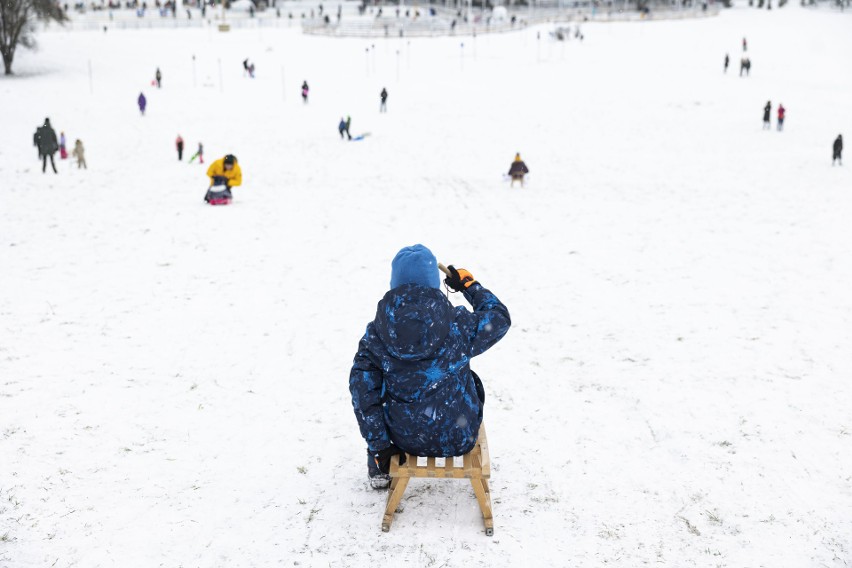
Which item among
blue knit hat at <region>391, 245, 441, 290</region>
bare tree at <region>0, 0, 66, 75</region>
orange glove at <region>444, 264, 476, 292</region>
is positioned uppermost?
bare tree at <region>0, 0, 66, 75</region>

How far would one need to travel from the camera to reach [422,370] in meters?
4.93

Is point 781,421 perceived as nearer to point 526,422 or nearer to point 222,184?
point 526,422

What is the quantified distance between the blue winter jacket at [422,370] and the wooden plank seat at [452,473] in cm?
10

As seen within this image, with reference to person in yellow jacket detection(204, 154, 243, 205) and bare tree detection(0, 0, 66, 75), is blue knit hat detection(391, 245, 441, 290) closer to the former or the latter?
person in yellow jacket detection(204, 154, 243, 205)

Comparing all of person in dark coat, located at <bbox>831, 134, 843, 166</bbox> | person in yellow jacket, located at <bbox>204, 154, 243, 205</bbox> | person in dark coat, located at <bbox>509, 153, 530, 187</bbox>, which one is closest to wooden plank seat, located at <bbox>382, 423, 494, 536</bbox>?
person in yellow jacket, located at <bbox>204, 154, 243, 205</bbox>

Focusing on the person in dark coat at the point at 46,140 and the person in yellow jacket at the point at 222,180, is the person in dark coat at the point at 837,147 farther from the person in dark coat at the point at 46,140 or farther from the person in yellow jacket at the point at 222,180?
the person in dark coat at the point at 46,140

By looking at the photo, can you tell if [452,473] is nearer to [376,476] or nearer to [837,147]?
[376,476]

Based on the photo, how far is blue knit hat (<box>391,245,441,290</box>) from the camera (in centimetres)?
485

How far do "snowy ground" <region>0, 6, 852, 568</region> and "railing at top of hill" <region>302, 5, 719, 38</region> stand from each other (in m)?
43.8

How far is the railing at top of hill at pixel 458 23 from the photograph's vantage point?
6806 centimetres

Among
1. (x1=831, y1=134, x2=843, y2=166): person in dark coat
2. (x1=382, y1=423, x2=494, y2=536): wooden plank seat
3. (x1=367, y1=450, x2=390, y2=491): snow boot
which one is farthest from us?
(x1=831, y1=134, x2=843, y2=166): person in dark coat

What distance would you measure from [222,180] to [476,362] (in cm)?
1107

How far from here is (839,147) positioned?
75.3ft

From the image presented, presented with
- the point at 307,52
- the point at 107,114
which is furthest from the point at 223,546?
the point at 307,52
